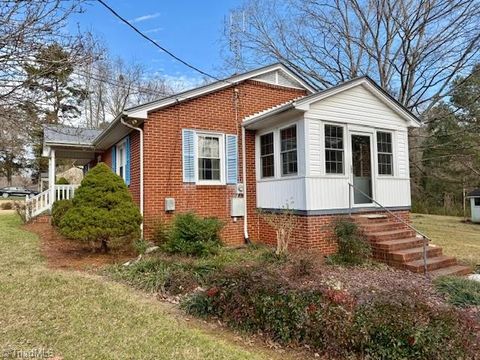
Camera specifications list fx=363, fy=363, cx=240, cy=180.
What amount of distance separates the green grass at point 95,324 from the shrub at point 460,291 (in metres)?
3.09

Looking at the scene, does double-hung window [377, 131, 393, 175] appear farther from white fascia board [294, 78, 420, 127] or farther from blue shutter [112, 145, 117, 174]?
blue shutter [112, 145, 117, 174]

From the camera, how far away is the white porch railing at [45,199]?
1586 cm

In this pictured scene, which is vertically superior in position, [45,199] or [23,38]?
[23,38]

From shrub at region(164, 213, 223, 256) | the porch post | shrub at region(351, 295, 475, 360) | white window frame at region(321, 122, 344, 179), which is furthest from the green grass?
the porch post

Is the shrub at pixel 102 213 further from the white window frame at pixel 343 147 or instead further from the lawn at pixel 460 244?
the lawn at pixel 460 244

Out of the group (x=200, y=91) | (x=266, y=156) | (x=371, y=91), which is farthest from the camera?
(x=266, y=156)

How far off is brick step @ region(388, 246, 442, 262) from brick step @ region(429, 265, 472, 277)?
1.46ft

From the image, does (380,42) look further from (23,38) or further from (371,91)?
(23,38)

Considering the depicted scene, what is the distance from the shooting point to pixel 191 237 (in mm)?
8461

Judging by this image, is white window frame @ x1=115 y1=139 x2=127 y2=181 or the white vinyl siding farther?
white window frame @ x1=115 y1=139 x2=127 y2=181

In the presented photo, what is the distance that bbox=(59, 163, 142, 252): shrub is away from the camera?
26.6ft

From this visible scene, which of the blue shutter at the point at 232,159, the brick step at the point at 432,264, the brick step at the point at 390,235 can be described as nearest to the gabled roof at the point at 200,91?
the blue shutter at the point at 232,159

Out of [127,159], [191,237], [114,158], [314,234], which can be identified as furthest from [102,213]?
[114,158]

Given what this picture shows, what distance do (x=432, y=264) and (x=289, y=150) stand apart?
427 centimetres
